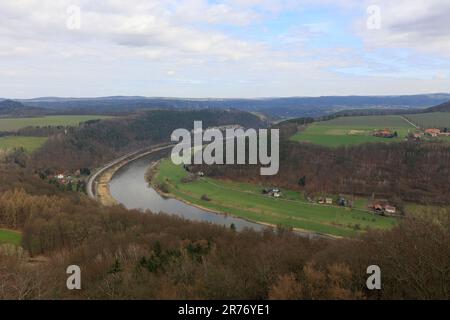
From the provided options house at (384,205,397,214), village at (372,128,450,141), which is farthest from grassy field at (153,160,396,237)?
village at (372,128,450,141)

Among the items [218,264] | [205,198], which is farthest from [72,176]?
[218,264]

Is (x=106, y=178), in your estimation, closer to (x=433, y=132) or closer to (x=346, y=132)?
(x=346, y=132)

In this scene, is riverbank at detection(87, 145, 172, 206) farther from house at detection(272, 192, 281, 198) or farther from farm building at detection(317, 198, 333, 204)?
farm building at detection(317, 198, 333, 204)

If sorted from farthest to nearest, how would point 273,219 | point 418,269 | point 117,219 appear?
point 273,219
point 117,219
point 418,269

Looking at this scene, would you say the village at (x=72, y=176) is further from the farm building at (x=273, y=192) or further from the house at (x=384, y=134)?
the house at (x=384, y=134)

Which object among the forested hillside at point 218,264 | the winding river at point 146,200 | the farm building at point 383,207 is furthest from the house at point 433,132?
the forested hillside at point 218,264

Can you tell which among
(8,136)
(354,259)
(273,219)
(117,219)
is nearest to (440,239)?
(354,259)
